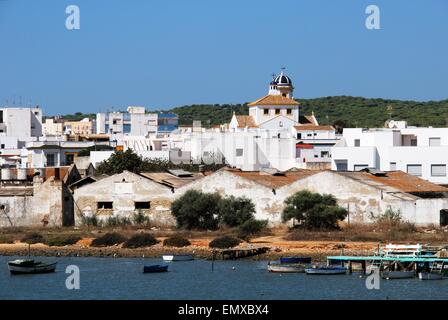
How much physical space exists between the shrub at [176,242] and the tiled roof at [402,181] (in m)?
9.83

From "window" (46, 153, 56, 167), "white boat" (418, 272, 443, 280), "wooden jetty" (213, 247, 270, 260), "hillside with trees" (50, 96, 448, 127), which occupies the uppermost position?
"hillside with trees" (50, 96, 448, 127)

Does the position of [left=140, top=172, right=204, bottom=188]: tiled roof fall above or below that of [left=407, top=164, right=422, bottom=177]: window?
below

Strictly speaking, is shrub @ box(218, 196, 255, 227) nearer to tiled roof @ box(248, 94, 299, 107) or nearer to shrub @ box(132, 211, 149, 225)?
shrub @ box(132, 211, 149, 225)

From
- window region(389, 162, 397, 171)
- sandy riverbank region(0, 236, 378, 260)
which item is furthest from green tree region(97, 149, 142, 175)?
sandy riverbank region(0, 236, 378, 260)

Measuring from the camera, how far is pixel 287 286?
40.3 metres

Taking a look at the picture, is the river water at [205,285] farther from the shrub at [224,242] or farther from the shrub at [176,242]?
the shrub at [176,242]

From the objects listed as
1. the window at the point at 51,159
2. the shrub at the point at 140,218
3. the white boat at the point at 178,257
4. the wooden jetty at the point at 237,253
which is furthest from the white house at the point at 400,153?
the window at the point at 51,159

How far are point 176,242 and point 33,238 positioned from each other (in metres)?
6.92

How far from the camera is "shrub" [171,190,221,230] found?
5622 centimetres

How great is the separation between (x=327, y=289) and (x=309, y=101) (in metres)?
145

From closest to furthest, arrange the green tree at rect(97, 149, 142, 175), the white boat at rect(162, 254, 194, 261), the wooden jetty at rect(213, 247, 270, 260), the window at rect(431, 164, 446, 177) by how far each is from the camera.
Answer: the white boat at rect(162, 254, 194, 261), the wooden jetty at rect(213, 247, 270, 260), the window at rect(431, 164, 446, 177), the green tree at rect(97, 149, 142, 175)

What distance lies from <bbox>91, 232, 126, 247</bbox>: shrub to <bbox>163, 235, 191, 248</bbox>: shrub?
210cm

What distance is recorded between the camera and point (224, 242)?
5134cm
